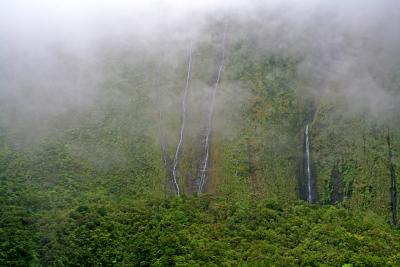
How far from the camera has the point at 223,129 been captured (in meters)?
56.7

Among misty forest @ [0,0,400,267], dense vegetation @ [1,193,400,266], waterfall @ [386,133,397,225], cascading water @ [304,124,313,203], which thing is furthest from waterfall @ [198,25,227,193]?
waterfall @ [386,133,397,225]

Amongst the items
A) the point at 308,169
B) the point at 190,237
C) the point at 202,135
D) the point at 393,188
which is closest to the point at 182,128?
the point at 202,135

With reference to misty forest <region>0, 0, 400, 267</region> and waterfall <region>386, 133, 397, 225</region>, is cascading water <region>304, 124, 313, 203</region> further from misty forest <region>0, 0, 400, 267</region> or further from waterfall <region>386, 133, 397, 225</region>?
waterfall <region>386, 133, 397, 225</region>

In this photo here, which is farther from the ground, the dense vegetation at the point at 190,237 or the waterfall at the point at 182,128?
the waterfall at the point at 182,128

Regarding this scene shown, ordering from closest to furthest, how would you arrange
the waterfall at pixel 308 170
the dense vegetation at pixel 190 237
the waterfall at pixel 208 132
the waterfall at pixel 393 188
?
the dense vegetation at pixel 190 237, the waterfall at pixel 393 188, the waterfall at pixel 308 170, the waterfall at pixel 208 132

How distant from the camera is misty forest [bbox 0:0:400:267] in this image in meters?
36.2

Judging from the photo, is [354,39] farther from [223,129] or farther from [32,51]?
[32,51]

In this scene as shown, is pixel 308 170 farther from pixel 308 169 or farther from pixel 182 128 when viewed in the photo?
pixel 182 128

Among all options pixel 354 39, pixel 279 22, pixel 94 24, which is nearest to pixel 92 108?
pixel 94 24

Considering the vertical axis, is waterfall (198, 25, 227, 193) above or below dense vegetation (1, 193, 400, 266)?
above

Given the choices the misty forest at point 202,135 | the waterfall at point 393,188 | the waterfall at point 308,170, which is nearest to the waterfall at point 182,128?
the misty forest at point 202,135

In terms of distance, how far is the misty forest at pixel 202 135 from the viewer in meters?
36.2

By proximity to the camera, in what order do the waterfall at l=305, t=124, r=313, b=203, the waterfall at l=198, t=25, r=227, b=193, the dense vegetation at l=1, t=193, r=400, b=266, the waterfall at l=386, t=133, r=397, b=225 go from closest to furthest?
the dense vegetation at l=1, t=193, r=400, b=266 < the waterfall at l=386, t=133, r=397, b=225 < the waterfall at l=305, t=124, r=313, b=203 < the waterfall at l=198, t=25, r=227, b=193

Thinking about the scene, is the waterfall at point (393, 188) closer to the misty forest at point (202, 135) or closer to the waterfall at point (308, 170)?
the misty forest at point (202, 135)
